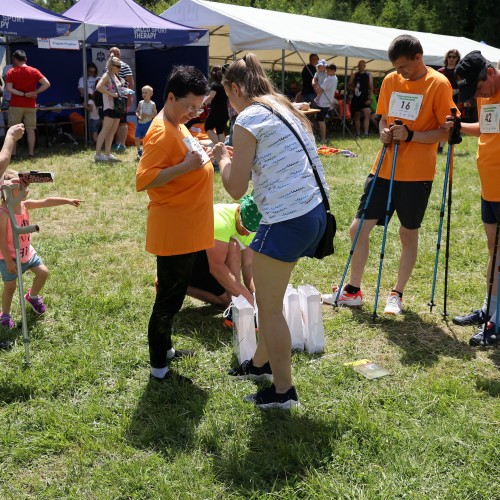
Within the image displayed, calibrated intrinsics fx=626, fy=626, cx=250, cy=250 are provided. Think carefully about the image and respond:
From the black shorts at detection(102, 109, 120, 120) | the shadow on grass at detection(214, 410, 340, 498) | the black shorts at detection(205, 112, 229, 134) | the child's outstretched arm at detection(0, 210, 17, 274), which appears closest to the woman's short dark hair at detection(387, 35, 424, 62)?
the shadow on grass at detection(214, 410, 340, 498)

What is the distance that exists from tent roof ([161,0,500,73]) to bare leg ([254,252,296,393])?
1101cm

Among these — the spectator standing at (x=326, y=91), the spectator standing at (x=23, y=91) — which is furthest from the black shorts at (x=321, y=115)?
the spectator standing at (x=23, y=91)

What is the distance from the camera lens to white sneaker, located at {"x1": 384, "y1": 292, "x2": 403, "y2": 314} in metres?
4.60

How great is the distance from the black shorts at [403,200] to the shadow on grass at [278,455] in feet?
6.31

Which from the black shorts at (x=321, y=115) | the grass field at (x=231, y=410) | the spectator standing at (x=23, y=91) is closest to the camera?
the grass field at (x=231, y=410)

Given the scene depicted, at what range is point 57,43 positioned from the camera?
12039 mm

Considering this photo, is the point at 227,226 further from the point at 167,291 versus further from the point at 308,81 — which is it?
the point at 308,81

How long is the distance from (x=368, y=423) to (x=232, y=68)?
1.86 meters

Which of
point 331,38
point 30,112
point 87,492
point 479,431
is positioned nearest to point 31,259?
point 87,492

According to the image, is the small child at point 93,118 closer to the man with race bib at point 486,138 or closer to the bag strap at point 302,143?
the man with race bib at point 486,138

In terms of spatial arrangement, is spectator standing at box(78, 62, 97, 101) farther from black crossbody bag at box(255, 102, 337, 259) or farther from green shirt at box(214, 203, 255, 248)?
black crossbody bag at box(255, 102, 337, 259)

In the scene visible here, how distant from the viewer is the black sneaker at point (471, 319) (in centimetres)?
446

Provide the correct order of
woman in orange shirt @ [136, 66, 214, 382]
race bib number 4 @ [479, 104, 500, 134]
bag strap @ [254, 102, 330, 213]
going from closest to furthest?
bag strap @ [254, 102, 330, 213]
woman in orange shirt @ [136, 66, 214, 382]
race bib number 4 @ [479, 104, 500, 134]

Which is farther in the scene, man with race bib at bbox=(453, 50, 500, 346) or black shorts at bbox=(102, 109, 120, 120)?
black shorts at bbox=(102, 109, 120, 120)
